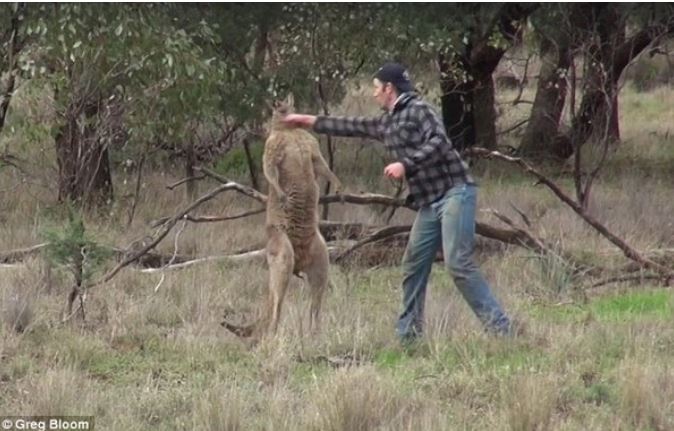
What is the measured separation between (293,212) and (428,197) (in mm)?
1037

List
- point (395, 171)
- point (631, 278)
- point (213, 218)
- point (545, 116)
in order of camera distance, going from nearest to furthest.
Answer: point (395, 171)
point (631, 278)
point (213, 218)
point (545, 116)

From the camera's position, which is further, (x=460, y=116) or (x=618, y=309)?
(x=460, y=116)

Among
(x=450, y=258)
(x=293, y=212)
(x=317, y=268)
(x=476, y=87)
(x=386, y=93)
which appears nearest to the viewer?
(x=450, y=258)

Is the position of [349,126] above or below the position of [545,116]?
above

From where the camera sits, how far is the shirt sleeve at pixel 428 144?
25.5 ft

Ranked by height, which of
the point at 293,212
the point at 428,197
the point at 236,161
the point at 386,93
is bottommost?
the point at 236,161

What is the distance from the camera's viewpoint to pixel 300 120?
8.43 metres

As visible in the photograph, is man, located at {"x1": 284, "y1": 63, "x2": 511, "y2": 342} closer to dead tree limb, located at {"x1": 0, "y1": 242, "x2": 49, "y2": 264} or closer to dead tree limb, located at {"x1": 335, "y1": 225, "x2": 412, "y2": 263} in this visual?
dead tree limb, located at {"x1": 335, "y1": 225, "x2": 412, "y2": 263}

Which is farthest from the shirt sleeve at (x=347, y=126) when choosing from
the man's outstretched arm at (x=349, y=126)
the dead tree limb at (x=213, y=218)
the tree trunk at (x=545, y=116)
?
the tree trunk at (x=545, y=116)

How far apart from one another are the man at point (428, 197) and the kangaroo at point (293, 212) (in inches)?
27.6

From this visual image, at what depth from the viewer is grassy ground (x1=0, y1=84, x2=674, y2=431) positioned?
623 cm

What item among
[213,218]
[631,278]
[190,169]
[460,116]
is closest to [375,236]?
[213,218]

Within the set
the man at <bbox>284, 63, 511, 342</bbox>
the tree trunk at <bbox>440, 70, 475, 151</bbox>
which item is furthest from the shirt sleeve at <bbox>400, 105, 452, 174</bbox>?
the tree trunk at <bbox>440, 70, 475, 151</bbox>

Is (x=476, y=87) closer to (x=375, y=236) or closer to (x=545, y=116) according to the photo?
(x=545, y=116)
